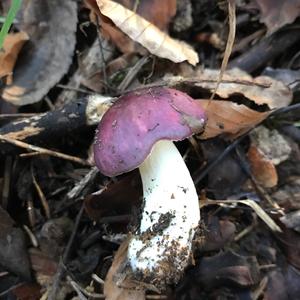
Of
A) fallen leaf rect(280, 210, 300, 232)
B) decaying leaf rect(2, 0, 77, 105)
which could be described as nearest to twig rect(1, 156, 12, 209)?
decaying leaf rect(2, 0, 77, 105)

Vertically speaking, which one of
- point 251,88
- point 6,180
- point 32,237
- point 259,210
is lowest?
point 32,237

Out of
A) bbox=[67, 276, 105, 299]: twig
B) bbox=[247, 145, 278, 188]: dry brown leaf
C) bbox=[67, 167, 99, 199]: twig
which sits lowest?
bbox=[67, 276, 105, 299]: twig

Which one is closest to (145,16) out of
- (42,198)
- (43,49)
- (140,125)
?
(43,49)

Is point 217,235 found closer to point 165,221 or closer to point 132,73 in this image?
point 165,221

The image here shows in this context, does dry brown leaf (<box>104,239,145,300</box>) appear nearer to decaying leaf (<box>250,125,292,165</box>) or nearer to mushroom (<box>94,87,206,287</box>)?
mushroom (<box>94,87,206,287</box>)

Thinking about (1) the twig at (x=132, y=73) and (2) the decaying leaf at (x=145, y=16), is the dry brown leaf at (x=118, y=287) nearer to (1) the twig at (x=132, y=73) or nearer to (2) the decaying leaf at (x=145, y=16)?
(1) the twig at (x=132, y=73)
